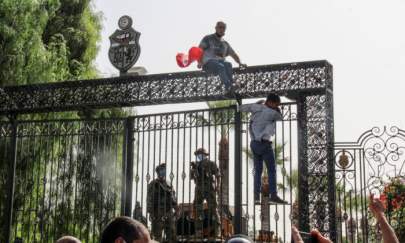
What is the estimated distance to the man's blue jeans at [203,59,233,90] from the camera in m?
10.5

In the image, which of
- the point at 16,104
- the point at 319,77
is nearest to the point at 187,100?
the point at 319,77

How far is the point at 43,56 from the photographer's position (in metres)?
16.3

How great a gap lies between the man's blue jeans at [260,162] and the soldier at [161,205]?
1488 millimetres

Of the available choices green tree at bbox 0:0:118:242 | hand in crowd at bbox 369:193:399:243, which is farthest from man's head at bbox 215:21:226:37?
hand in crowd at bbox 369:193:399:243

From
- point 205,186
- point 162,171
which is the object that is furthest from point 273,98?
point 162,171

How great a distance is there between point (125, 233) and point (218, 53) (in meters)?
7.03

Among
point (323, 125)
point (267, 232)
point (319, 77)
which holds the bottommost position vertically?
point (267, 232)

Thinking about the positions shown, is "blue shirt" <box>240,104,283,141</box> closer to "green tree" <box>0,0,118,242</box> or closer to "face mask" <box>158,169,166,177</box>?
"face mask" <box>158,169,166,177</box>

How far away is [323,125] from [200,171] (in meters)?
2.01

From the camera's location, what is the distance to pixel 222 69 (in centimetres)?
1052

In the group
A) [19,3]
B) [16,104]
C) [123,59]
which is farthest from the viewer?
[19,3]

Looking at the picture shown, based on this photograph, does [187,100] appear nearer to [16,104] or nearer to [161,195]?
[161,195]

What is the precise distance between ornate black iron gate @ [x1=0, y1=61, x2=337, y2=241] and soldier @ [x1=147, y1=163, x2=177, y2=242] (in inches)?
16.0

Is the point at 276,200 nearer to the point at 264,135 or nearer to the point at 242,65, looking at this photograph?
the point at 264,135
